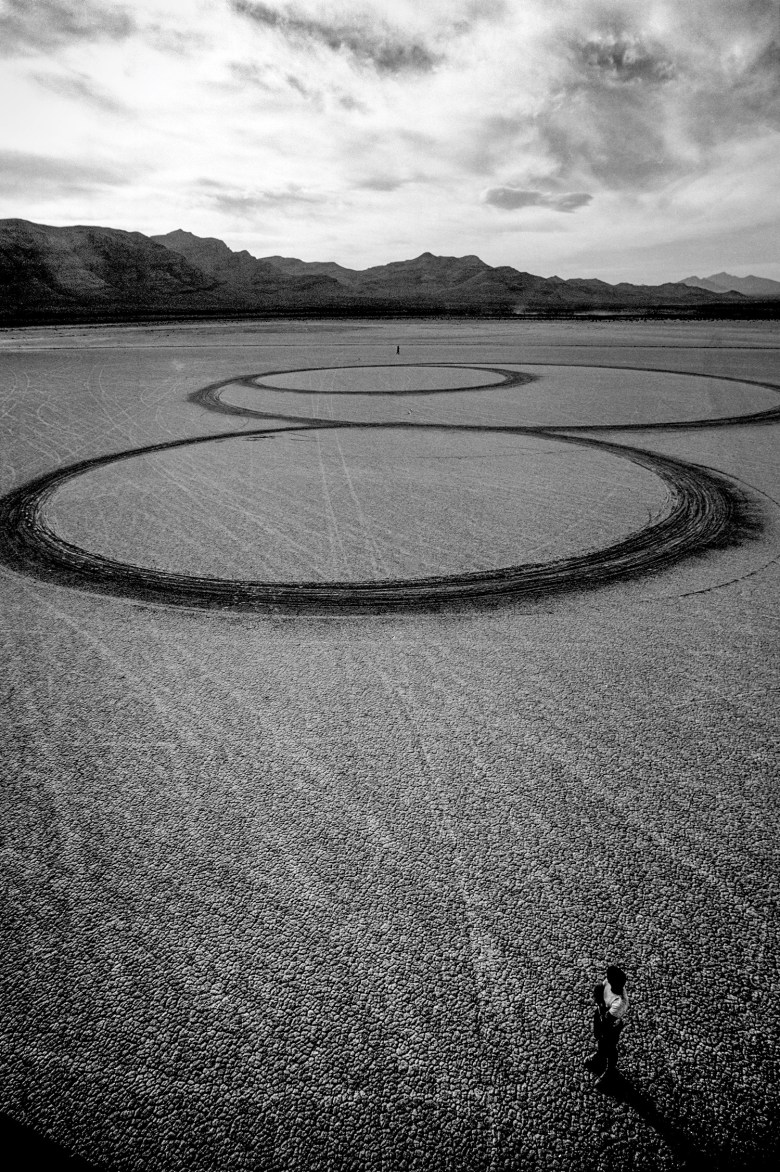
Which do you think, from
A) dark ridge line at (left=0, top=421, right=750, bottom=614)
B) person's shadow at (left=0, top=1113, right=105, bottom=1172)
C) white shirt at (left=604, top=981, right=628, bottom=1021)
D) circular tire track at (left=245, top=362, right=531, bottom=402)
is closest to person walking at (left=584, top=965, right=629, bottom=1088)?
white shirt at (left=604, top=981, right=628, bottom=1021)

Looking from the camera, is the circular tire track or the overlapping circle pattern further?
the circular tire track

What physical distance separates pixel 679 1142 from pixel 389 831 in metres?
1.91

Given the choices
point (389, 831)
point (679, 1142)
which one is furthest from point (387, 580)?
point (679, 1142)

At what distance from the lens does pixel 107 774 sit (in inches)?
175

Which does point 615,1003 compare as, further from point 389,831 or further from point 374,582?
point 374,582

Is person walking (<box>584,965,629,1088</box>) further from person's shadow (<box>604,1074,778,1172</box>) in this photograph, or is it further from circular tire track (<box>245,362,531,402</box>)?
circular tire track (<box>245,362,531,402</box>)

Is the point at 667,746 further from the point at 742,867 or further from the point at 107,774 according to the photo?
the point at 107,774

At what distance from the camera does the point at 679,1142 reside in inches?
98.7

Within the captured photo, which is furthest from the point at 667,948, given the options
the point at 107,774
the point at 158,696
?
the point at 158,696

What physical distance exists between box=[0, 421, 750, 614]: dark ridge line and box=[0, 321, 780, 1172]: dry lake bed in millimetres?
54

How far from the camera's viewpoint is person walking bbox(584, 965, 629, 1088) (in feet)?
8.15

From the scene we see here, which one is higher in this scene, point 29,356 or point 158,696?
point 29,356

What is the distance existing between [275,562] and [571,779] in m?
4.74

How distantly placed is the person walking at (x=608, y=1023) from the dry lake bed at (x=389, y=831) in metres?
0.11
